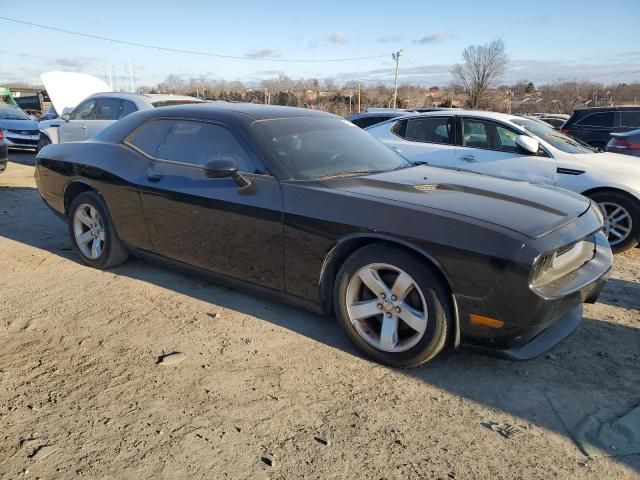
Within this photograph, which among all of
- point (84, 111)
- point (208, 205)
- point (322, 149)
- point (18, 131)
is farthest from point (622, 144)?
point (18, 131)

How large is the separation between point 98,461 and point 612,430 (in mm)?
2407

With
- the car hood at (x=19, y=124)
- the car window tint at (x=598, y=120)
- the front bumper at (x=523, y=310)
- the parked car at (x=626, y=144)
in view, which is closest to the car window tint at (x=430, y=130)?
the parked car at (x=626, y=144)

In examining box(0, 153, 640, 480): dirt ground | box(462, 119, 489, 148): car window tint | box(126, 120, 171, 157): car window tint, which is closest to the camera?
box(0, 153, 640, 480): dirt ground

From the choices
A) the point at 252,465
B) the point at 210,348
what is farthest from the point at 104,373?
the point at 252,465

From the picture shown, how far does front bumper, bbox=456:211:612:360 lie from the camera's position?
8.33 ft

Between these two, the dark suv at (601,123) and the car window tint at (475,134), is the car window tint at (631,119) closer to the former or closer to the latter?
the dark suv at (601,123)

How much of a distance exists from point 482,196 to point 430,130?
398cm

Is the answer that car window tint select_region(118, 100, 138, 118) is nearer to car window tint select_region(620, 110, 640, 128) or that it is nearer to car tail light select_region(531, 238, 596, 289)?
car tail light select_region(531, 238, 596, 289)

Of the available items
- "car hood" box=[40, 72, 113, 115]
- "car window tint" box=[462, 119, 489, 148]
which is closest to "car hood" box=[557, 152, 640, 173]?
"car window tint" box=[462, 119, 489, 148]

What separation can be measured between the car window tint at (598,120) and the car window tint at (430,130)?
699 cm

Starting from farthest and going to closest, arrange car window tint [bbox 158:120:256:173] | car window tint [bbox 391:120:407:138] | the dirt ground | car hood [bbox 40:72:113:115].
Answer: car hood [bbox 40:72:113:115] < car window tint [bbox 391:120:407:138] < car window tint [bbox 158:120:256:173] < the dirt ground

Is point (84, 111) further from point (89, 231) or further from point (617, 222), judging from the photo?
point (617, 222)

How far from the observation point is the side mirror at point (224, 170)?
334cm

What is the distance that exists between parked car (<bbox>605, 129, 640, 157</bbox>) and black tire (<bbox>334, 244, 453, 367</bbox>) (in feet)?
22.0
